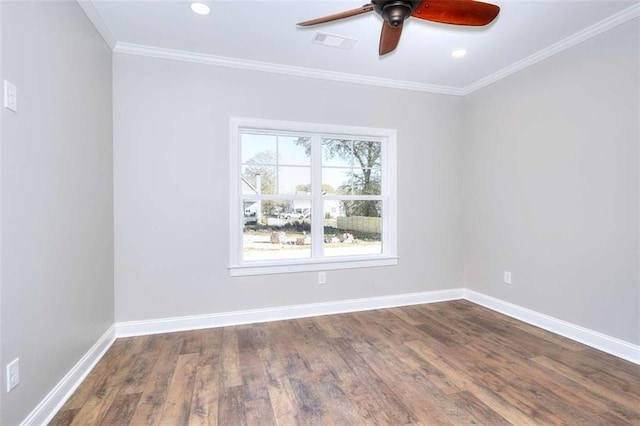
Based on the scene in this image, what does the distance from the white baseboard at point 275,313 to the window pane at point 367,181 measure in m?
1.26


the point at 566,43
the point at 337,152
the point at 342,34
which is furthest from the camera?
the point at 337,152

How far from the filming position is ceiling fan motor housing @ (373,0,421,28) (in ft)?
5.41

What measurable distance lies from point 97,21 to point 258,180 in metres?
1.81

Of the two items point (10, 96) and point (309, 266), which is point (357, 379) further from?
point (10, 96)

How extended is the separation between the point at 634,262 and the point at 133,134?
14.1ft

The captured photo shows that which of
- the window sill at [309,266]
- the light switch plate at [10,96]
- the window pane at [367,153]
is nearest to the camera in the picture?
the light switch plate at [10,96]

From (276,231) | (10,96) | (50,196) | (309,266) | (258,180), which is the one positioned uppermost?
(10,96)

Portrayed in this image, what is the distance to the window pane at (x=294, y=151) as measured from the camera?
3.41 meters

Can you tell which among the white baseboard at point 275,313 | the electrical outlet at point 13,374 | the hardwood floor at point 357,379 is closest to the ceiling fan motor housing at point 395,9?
the hardwood floor at point 357,379

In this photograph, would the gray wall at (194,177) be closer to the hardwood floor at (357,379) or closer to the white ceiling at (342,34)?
the white ceiling at (342,34)

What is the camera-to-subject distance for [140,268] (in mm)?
2914

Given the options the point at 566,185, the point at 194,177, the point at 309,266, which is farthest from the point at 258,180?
the point at 566,185

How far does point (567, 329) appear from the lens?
9.27 feet

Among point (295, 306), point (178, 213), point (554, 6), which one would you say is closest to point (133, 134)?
point (178, 213)
